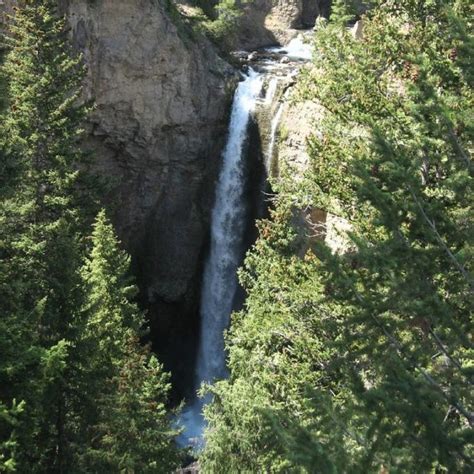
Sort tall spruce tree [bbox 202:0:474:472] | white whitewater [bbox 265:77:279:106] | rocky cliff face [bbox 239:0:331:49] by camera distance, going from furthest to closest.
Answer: rocky cliff face [bbox 239:0:331:49], white whitewater [bbox 265:77:279:106], tall spruce tree [bbox 202:0:474:472]

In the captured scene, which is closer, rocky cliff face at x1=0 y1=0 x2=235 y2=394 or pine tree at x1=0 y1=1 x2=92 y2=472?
pine tree at x1=0 y1=1 x2=92 y2=472

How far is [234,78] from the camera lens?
24.4 metres

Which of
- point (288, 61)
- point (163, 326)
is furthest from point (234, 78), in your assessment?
point (163, 326)

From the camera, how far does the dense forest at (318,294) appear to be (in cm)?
513

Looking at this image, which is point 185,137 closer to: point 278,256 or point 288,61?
point 288,61

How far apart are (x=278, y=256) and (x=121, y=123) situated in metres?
13.7

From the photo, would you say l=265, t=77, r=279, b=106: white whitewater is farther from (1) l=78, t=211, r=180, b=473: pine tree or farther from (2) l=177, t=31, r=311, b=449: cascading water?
(1) l=78, t=211, r=180, b=473: pine tree

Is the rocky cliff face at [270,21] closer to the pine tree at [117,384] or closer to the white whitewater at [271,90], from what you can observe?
the white whitewater at [271,90]

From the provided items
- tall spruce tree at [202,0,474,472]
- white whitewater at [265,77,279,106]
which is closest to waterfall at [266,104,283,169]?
white whitewater at [265,77,279,106]

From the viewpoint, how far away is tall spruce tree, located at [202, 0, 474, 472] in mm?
4910

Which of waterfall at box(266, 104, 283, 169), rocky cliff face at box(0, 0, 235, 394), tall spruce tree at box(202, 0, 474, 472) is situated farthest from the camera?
waterfall at box(266, 104, 283, 169)

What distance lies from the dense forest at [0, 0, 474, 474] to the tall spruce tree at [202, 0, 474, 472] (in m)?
0.03

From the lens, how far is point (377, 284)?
674 cm

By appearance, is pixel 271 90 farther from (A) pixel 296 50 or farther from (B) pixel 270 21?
(B) pixel 270 21
